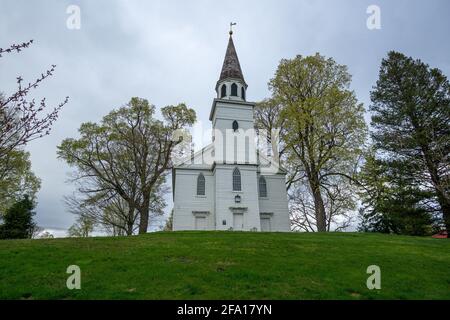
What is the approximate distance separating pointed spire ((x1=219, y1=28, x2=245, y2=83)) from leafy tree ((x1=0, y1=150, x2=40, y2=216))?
18778 millimetres

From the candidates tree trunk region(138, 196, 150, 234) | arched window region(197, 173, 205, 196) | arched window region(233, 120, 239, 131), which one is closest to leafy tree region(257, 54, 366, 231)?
arched window region(233, 120, 239, 131)

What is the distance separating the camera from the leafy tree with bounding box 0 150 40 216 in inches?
1009

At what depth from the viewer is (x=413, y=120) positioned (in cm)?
2486

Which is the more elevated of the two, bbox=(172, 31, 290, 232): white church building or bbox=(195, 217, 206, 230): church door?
bbox=(172, 31, 290, 232): white church building

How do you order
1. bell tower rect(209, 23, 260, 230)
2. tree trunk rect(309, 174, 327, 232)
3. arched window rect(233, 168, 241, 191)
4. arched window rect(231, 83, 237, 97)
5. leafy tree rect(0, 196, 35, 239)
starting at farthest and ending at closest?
arched window rect(231, 83, 237, 97), arched window rect(233, 168, 241, 191), leafy tree rect(0, 196, 35, 239), bell tower rect(209, 23, 260, 230), tree trunk rect(309, 174, 327, 232)

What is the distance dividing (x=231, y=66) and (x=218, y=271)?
24.6 metres

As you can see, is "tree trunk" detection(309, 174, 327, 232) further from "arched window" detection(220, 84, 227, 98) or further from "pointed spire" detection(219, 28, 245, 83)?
"pointed spire" detection(219, 28, 245, 83)

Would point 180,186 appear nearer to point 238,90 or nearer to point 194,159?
point 194,159

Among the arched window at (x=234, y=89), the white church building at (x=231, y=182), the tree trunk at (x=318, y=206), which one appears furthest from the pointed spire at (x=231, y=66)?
the tree trunk at (x=318, y=206)

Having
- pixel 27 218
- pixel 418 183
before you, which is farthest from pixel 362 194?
pixel 27 218

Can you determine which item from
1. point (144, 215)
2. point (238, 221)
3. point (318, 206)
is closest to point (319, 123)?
point (318, 206)

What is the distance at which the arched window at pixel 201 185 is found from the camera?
2580 centimetres

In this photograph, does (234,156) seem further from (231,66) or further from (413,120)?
(413,120)
